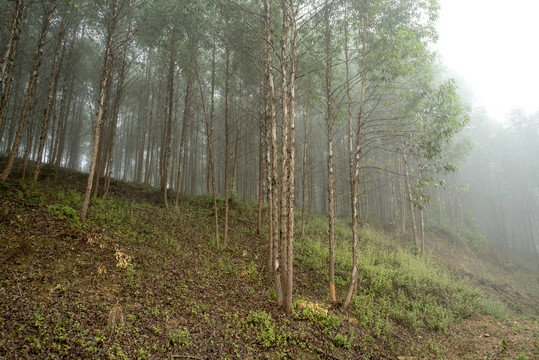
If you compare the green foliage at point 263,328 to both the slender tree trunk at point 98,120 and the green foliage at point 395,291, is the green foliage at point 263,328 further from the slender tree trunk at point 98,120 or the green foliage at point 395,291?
the slender tree trunk at point 98,120

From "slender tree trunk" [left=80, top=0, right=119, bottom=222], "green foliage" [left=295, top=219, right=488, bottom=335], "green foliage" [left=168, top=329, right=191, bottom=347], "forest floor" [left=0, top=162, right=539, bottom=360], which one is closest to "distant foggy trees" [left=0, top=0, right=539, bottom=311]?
"slender tree trunk" [left=80, top=0, right=119, bottom=222]

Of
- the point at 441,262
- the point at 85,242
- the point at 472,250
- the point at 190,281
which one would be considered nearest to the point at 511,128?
the point at 472,250

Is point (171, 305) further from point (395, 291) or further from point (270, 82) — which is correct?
point (395, 291)

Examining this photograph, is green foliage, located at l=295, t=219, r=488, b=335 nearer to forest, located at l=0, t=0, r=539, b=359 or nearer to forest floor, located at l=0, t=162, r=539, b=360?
forest floor, located at l=0, t=162, r=539, b=360

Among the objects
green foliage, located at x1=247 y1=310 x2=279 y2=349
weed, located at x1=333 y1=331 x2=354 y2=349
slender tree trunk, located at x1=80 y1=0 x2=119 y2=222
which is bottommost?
weed, located at x1=333 y1=331 x2=354 y2=349

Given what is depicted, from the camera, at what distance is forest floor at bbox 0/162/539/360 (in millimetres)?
4277

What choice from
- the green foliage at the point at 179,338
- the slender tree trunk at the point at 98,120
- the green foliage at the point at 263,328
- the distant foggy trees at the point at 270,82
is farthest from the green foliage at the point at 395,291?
the slender tree trunk at the point at 98,120

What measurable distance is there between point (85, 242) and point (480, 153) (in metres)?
42.4

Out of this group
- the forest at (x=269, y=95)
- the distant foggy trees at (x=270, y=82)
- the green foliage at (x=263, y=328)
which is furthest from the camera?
the forest at (x=269, y=95)

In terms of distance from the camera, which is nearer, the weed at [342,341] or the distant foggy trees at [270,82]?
the weed at [342,341]

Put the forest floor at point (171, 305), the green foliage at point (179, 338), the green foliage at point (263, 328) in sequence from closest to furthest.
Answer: the forest floor at point (171, 305) < the green foliage at point (179, 338) < the green foliage at point (263, 328)

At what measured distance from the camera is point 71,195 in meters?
9.52

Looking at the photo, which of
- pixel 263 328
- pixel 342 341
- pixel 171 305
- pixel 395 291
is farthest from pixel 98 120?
pixel 395 291

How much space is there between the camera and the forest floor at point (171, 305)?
4277 mm
